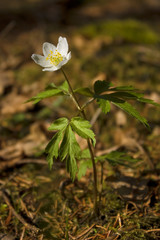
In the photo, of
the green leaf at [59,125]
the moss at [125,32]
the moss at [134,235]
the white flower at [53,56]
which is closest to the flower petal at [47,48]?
the white flower at [53,56]

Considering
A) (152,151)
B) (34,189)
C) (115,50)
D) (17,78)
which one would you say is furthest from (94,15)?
(34,189)

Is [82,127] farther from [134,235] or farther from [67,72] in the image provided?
[67,72]

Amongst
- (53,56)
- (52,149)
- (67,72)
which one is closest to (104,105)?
(52,149)

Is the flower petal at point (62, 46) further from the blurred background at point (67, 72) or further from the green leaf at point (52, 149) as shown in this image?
the blurred background at point (67, 72)

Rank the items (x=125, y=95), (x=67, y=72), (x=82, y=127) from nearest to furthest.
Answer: (x=82, y=127) < (x=125, y=95) < (x=67, y=72)

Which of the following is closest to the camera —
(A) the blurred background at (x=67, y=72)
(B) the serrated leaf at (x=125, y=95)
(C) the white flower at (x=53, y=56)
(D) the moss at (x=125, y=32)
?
(B) the serrated leaf at (x=125, y=95)

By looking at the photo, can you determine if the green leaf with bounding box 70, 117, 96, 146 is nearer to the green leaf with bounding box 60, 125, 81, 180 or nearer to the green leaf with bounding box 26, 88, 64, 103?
the green leaf with bounding box 60, 125, 81, 180
